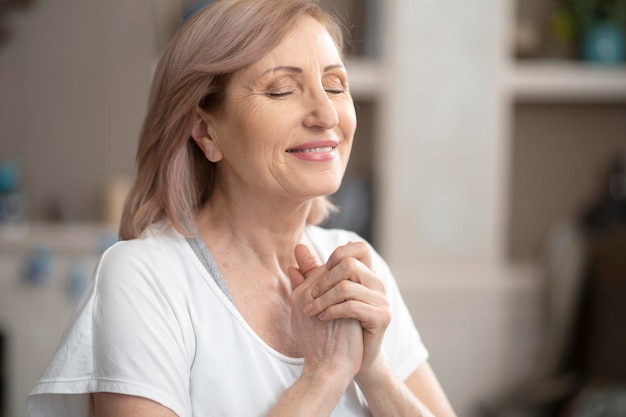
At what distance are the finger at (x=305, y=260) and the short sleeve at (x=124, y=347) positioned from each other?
0.68 ft

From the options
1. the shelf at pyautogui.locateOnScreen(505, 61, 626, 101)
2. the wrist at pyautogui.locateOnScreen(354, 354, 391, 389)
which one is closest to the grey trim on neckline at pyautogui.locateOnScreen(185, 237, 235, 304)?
the wrist at pyautogui.locateOnScreen(354, 354, 391, 389)

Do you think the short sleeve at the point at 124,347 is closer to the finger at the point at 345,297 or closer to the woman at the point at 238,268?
the woman at the point at 238,268

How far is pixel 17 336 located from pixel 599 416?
2.05 metres

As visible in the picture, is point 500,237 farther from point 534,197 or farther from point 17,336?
point 17,336

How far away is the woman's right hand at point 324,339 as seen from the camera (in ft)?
4.12

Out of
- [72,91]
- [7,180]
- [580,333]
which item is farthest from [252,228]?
[72,91]

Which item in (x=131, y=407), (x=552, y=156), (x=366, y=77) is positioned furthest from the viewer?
(x=552, y=156)

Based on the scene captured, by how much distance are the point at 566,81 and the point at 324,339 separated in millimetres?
2367

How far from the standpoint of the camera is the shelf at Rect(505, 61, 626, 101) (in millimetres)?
3305

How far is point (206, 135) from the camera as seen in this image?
4.42 feet

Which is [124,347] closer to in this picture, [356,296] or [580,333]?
[356,296]

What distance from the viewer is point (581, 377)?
3051 millimetres

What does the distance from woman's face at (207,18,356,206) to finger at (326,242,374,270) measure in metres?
0.09

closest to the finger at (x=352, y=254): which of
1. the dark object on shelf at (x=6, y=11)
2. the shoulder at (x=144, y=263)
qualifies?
the shoulder at (x=144, y=263)
